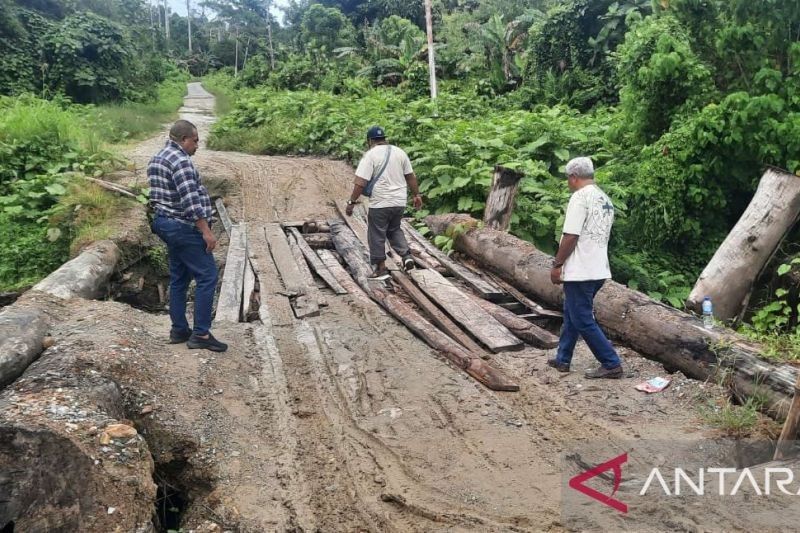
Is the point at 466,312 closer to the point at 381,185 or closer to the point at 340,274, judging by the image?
the point at 381,185

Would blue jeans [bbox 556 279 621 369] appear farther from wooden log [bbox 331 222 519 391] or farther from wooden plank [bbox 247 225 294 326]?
wooden plank [bbox 247 225 294 326]

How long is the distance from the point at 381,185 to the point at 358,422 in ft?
12.4

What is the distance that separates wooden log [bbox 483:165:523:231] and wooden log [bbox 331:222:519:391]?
6.99 feet

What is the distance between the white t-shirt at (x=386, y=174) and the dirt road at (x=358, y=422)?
66.1 inches

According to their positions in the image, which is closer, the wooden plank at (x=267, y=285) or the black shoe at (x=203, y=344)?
the black shoe at (x=203, y=344)

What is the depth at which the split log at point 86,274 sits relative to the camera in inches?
289

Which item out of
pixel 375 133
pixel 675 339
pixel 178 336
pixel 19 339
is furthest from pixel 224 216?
pixel 675 339

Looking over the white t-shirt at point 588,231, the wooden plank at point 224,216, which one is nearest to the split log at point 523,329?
the white t-shirt at point 588,231

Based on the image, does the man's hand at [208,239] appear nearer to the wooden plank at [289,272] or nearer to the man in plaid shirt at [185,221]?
the man in plaid shirt at [185,221]

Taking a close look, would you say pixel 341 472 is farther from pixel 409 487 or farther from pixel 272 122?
pixel 272 122

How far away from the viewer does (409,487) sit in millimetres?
3814

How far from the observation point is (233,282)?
7867 millimetres

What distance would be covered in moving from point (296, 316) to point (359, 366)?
1.55 m

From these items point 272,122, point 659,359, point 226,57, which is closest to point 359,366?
point 659,359
